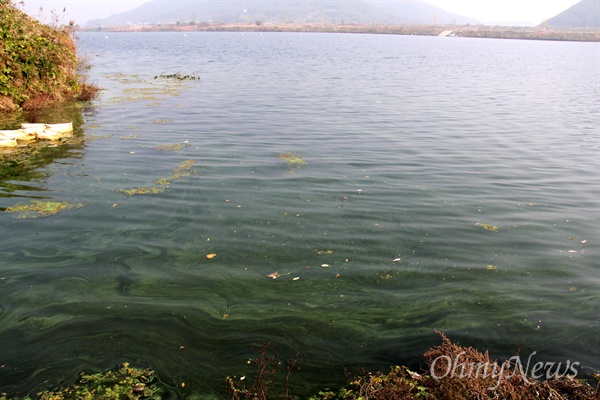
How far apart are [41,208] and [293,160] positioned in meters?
6.96

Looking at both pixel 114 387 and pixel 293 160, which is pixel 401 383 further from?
pixel 293 160

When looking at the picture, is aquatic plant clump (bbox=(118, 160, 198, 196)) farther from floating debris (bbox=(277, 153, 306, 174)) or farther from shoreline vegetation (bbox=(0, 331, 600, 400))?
shoreline vegetation (bbox=(0, 331, 600, 400))

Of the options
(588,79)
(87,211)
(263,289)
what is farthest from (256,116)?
(588,79)

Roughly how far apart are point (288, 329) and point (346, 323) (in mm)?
849

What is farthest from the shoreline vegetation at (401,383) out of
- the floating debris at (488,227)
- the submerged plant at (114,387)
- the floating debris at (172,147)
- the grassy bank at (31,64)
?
the grassy bank at (31,64)

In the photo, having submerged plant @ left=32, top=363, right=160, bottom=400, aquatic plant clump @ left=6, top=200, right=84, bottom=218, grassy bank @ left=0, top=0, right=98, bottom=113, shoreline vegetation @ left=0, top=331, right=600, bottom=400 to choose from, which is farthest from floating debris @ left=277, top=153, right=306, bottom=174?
grassy bank @ left=0, top=0, right=98, bottom=113

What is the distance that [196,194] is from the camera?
1078 cm

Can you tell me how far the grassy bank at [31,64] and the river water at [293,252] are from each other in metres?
2.59

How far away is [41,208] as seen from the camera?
968 centimetres

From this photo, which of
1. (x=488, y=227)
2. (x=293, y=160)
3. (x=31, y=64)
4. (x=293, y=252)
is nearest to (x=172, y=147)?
(x=293, y=160)

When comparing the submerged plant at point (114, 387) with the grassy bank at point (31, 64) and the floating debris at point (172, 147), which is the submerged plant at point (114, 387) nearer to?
the floating debris at point (172, 147)

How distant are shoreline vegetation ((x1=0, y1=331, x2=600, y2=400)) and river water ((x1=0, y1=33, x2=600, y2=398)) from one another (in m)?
0.19

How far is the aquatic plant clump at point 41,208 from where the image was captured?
9430 millimetres

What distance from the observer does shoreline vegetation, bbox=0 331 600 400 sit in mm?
4355
